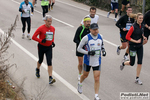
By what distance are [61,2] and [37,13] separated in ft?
14.6

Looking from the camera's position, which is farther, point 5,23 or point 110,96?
point 5,23

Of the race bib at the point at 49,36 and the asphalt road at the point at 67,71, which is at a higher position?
the race bib at the point at 49,36

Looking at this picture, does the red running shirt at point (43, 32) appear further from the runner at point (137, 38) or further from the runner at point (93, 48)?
the runner at point (137, 38)

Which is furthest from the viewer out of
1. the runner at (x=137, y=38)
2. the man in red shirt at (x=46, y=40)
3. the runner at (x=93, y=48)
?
the runner at (x=137, y=38)

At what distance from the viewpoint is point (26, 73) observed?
8.91 m

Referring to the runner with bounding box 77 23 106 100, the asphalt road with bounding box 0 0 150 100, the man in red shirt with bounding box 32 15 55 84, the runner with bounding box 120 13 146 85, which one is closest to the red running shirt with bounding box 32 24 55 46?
the man in red shirt with bounding box 32 15 55 84

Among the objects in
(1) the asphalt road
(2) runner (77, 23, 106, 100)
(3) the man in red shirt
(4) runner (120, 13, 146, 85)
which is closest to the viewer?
(2) runner (77, 23, 106, 100)

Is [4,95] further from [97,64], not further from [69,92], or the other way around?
[97,64]

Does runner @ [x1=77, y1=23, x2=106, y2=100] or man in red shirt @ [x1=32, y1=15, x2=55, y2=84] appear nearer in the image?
runner @ [x1=77, y1=23, x2=106, y2=100]

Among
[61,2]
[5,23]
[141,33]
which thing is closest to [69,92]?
[141,33]

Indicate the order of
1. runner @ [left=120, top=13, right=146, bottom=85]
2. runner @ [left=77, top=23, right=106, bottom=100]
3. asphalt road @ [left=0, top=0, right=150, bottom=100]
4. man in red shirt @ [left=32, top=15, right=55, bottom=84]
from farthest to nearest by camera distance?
runner @ [left=120, top=13, right=146, bottom=85]
man in red shirt @ [left=32, top=15, right=55, bottom=84]
asphalt road @ [left=0, top=0, right=150, bottom=100]
runner @ [left=77, top=23, right=106, bottom=100]

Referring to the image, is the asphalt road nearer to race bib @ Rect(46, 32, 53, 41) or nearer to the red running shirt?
the red running shirt

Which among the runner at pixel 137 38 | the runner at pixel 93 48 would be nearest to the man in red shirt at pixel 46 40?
the runner at pixel 93 48

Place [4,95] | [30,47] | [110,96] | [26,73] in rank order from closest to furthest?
[4,95] → [110,96] → [26,73] → [30,47]
